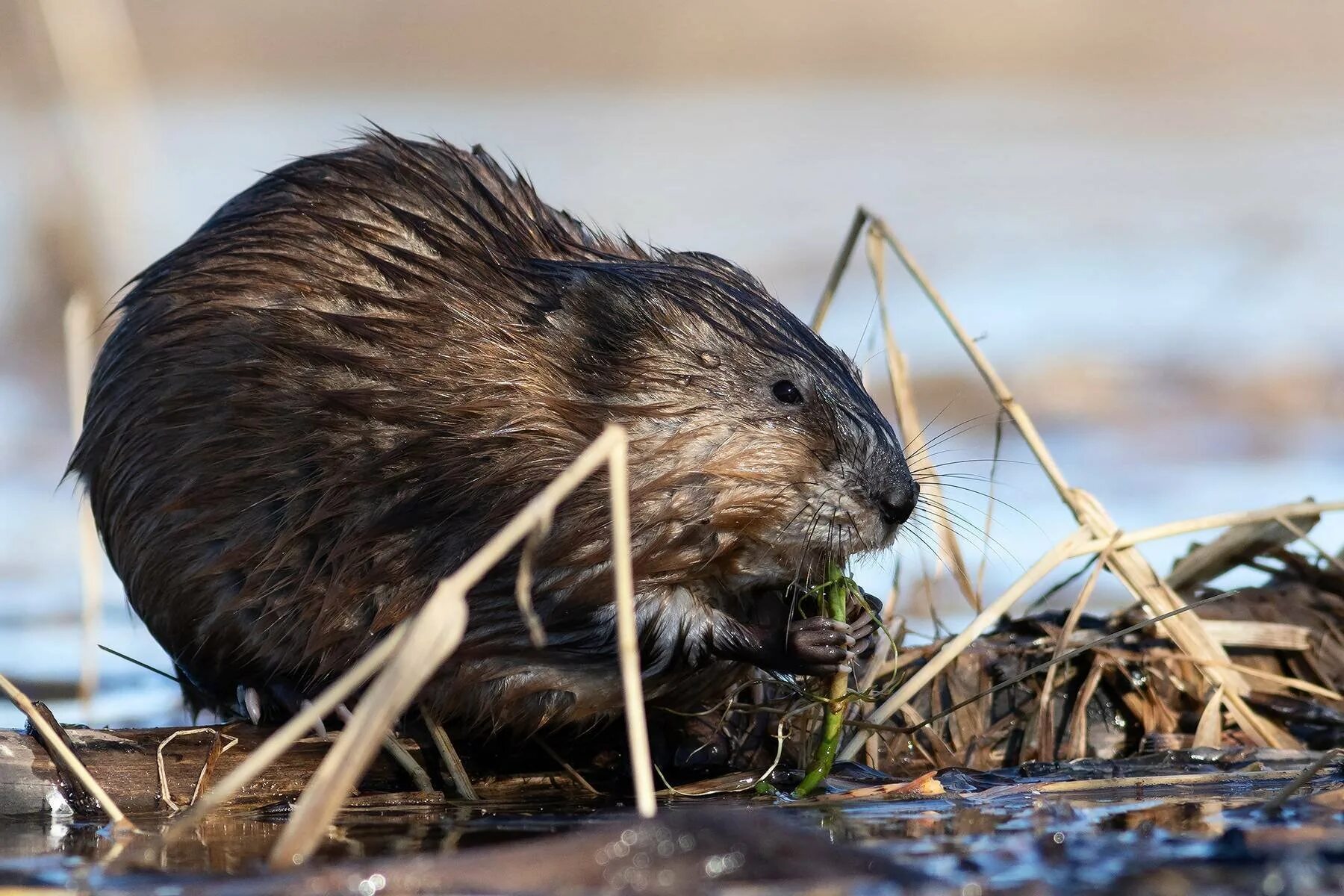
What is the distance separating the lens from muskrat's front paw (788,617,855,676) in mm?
3697

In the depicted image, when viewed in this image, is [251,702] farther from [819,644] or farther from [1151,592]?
[1151,592]

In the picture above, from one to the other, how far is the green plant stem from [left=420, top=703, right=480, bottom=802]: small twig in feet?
2.21

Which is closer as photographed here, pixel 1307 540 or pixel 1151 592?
pixel 1151 592

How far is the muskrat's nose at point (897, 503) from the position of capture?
378 centimetres

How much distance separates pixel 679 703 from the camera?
4.02 meters

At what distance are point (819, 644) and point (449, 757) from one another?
81 centimetres

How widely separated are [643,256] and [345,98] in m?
9.63

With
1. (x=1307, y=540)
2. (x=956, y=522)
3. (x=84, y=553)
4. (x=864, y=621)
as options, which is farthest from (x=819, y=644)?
(x=84, y=553)

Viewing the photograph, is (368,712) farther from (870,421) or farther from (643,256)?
(643,256)

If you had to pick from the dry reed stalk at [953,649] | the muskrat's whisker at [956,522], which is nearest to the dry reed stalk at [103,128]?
the muskrat's whisker at [956,522]

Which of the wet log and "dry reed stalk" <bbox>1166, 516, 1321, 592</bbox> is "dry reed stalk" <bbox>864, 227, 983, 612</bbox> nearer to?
"dry reed stalk" <bbox>1166, 516, 1321, 592</bbox>

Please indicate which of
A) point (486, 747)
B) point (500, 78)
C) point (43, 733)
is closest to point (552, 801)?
point (486, 747)

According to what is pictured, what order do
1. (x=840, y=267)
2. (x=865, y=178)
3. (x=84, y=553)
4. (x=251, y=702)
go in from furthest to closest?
(x=865, y=178), (x=84, y=553), (x=840, y=267), (x=251, y=702)

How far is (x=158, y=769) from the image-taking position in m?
3.67
